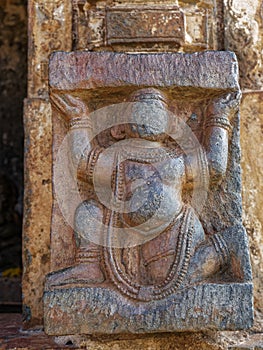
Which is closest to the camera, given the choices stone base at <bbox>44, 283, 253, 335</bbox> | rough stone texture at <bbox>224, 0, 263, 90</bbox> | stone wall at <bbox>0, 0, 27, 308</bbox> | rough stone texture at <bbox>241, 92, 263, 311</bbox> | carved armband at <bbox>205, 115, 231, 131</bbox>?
stone base at <bbox>44, 283, 253, 335</bbox>

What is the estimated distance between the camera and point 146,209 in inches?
102

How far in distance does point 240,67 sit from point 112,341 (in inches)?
67.1

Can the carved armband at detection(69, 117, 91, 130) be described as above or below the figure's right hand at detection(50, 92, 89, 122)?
below

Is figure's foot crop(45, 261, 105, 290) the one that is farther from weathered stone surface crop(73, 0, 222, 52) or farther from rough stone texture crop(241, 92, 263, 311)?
weathered stone surface crop(73, 0, 222, 52)

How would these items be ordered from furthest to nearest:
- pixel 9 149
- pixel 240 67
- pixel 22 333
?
→ pixel 9 149 → pixel 240 67 → pixel 22 333

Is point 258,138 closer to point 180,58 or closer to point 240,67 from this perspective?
point 240,67

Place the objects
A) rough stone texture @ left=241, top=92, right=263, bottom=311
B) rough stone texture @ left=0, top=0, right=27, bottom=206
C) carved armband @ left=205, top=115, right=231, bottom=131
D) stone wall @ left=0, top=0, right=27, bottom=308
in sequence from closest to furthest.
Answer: carved armband @ left=205, top=115, right=231, bottom=131 → rough stone texture @ left=241, top=92, right=263, bottom=311 → stone wall @ left=0, top=0, right=27, bottom=308 → rough stone texture @ left=0, top=0, right=27, bottom=206

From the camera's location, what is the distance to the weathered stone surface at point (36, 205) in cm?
308

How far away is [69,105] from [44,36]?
737 mm

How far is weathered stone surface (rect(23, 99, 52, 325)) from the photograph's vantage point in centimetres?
308

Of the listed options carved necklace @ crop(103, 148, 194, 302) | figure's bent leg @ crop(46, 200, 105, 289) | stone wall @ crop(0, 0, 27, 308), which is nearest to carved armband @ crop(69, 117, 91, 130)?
carved necklace @ crop(103, 148, 194, 302)

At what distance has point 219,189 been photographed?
2.79m

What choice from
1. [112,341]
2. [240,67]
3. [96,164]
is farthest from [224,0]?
[112,341]

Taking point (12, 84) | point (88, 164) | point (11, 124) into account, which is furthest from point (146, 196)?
point (12, 84)
